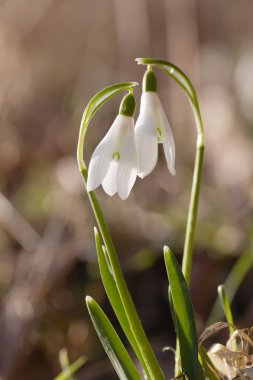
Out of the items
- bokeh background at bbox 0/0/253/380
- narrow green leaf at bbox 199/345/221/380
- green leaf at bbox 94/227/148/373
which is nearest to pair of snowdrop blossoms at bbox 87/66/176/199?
green leaf at bbox 94/227/148/373

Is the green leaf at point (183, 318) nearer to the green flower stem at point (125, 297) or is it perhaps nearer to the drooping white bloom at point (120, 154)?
the green flower stem at point (125, 297)

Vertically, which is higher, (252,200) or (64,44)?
(64,44)

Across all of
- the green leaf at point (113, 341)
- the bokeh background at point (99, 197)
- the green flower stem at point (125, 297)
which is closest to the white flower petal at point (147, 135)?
the green flower stem at point (125, 297)

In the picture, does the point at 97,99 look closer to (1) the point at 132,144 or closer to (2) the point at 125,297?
(1) the point at 132,144

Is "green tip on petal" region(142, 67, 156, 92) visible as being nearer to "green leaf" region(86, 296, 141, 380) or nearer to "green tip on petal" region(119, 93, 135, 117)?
"green tip on petal" region(119, 93, 135, 117)

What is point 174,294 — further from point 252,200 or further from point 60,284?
point 252,200

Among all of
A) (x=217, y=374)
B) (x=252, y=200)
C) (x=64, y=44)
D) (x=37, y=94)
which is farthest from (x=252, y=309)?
(x=64, y=44)
